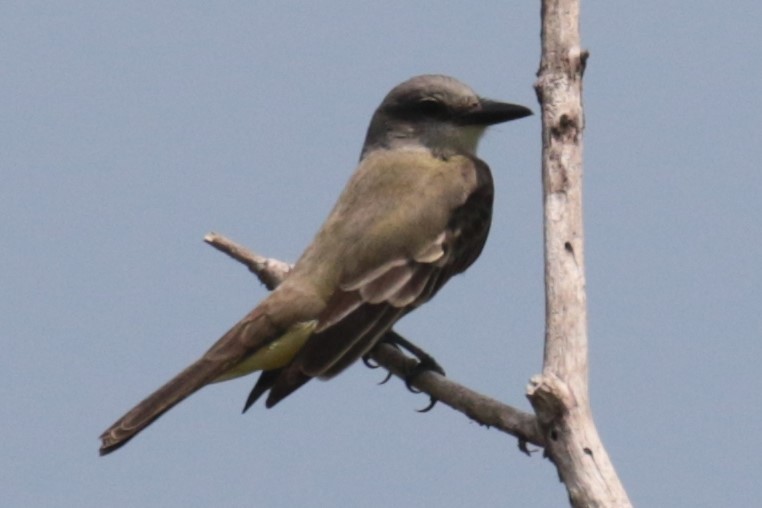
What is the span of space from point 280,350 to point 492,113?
228cm

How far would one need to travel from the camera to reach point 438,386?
306 inches

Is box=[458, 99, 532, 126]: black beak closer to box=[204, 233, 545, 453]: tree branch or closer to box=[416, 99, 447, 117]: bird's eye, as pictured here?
box=[416, 99, 447, 117]: bird's eye

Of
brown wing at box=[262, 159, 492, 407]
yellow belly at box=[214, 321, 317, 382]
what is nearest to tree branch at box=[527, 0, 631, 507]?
brown wing at box=[262, 159, 492, 407]

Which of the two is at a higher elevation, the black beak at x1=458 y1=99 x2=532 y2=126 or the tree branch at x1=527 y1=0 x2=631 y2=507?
the black beak at x1=458 y1=99 x2=532 y2=126

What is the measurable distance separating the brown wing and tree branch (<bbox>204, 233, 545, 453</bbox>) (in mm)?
321

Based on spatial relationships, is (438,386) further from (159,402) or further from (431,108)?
(431,108)

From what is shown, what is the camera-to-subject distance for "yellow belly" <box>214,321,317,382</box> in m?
8.34

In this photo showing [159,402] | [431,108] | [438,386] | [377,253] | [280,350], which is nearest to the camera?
[438,386]

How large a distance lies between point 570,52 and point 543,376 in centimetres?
174

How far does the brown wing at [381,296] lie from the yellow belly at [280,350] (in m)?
0.13

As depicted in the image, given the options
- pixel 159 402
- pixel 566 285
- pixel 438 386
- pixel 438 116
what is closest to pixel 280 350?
pixel 159 402

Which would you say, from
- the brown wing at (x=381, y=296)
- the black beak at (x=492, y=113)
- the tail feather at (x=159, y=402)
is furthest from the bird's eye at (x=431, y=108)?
the tail feather at (x=159, y=402)

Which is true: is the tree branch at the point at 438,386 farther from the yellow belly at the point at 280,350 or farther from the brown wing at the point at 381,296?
the yellow belly at the point at 280,350

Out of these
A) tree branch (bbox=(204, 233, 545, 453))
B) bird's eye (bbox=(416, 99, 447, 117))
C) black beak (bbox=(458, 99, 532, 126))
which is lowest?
tree branch (bbox=(204, 233, 545, 453))
